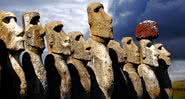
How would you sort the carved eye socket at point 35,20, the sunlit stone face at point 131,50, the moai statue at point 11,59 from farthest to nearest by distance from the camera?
the sunlit stone face at point 131,50, the carved eye socket at point 35,20, the moai statue at point 11,59

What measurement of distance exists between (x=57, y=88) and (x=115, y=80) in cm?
242

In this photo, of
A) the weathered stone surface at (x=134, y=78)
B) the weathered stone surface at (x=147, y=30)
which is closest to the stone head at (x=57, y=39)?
the weathered stone surface at (x=134, y=78)

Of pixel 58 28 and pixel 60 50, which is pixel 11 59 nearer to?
pixel 60 50

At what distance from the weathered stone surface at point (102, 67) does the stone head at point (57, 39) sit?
1.24 m

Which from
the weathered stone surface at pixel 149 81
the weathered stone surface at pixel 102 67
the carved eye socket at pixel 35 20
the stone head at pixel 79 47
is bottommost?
the weathered stone surface at pixel 149 81

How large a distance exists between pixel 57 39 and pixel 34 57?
2.98 feet

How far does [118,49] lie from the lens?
52.4 ft

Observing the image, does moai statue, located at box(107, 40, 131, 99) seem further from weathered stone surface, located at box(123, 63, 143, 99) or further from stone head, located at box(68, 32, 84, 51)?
stone head, located at box(68, 32, 84, 51)

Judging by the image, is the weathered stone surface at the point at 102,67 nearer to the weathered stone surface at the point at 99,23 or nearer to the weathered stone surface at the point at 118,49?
the weathered stone surface at the point at 99,23

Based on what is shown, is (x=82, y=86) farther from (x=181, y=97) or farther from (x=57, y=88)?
(x=181, y=97)

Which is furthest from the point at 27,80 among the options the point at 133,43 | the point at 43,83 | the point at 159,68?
the point at 159,68

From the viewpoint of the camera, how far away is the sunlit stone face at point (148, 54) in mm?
16984

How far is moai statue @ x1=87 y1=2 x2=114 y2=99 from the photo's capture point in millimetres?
14688

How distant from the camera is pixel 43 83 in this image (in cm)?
1298
